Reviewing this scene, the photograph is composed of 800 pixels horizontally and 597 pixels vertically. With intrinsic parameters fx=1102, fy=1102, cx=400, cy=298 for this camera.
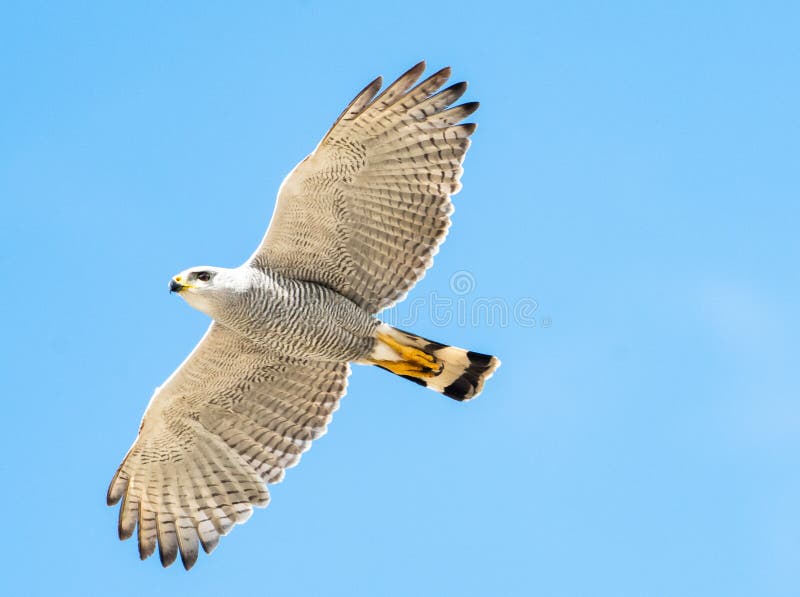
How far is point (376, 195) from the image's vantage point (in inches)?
451

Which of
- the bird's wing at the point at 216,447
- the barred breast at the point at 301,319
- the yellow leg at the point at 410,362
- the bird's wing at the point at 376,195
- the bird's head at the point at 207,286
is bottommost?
the bird's wing at the point at 216,447

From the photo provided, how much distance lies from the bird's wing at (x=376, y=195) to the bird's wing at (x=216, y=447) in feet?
4.27

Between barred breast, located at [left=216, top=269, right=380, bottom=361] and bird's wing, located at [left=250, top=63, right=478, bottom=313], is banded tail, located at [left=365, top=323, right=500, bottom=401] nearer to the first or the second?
barred breast, located at [left=216, top=269, right=380, bottom=361]

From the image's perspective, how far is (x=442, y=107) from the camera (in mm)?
11195

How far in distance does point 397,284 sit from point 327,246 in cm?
85

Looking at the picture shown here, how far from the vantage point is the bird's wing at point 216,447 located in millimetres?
12469

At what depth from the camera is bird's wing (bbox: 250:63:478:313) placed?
11008mm

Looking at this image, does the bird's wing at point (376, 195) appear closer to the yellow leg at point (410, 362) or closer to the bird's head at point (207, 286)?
the yellow leg at point (410, 362)

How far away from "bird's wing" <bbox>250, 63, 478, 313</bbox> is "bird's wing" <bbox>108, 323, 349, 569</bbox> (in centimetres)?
130

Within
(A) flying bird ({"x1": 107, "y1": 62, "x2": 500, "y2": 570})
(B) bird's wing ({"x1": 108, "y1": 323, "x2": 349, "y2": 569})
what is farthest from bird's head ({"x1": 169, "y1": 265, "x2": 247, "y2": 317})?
(B) bird's wing ({"x1": 108, "y1": 323, "x2": 349, "y2": 569})

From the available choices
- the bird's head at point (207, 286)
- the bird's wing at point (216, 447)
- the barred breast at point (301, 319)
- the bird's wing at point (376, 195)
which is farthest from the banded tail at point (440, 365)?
the bird's head at point (207, 286)

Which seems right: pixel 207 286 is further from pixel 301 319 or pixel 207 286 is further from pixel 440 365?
pixel 440 365

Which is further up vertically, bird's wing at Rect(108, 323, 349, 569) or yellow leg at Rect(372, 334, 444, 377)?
yellow leg at Rect(372, 334, 444, 377)

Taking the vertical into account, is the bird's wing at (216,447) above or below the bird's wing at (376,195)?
below
